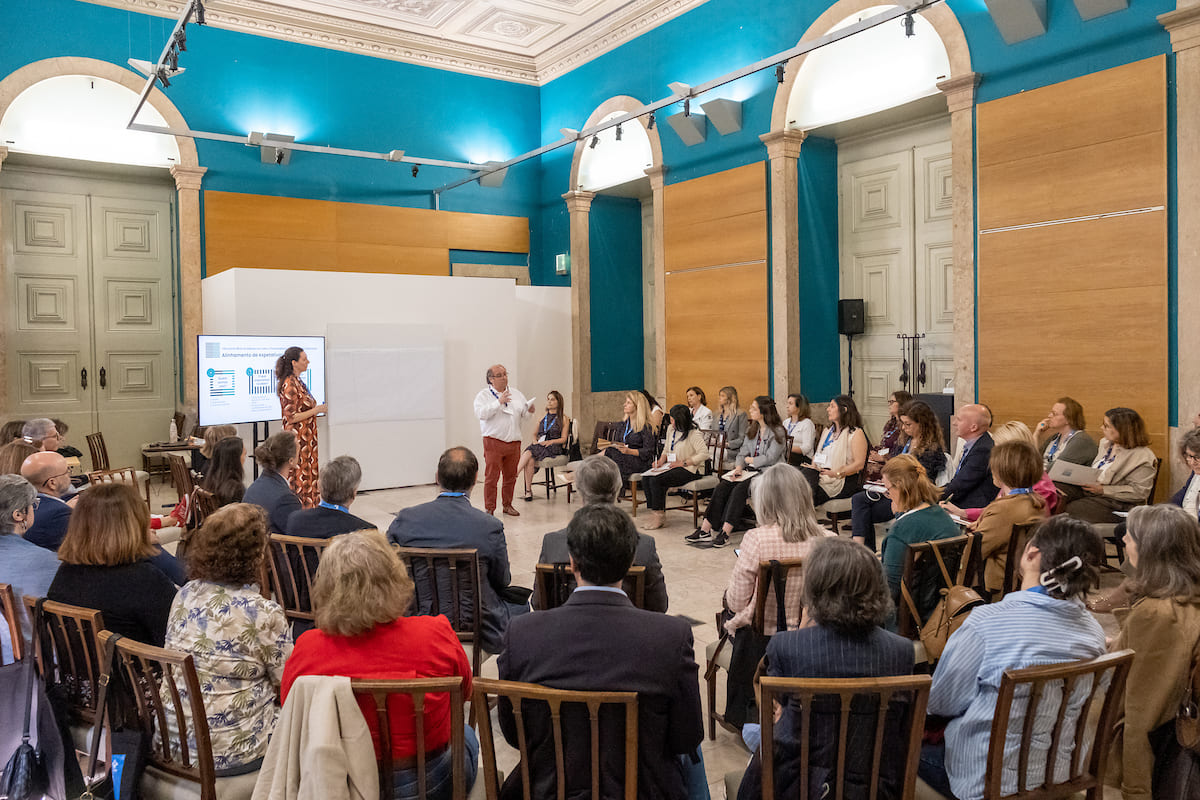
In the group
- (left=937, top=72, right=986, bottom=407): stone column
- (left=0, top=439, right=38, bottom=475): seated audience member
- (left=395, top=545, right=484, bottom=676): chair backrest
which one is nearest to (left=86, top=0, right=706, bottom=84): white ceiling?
(left=937, top=72, right=986, bottom=407): stone column

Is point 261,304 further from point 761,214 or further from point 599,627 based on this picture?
point 599,627

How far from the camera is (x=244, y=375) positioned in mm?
8141

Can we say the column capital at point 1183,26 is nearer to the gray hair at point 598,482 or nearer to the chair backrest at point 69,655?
the gray hair at point 598,482

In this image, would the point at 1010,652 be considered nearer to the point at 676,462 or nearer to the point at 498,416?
the point at 676,462

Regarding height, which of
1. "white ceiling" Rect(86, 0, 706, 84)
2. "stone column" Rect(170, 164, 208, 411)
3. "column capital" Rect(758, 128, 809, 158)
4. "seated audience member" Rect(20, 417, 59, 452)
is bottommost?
"seated audience member" Rect(20, 417, 59, 452)

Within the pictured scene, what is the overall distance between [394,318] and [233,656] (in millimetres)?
7515

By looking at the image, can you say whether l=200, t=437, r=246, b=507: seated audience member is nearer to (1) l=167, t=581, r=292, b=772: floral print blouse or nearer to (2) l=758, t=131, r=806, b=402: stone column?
(1) l=167, t=581, r=292, b=772: floral print blouse

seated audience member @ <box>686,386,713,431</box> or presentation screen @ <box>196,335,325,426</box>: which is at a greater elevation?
presentation screen @ <box>196,335,325,426</box>

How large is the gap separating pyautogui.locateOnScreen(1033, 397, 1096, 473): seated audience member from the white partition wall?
236 inches

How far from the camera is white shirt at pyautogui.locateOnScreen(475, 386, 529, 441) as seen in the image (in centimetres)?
763

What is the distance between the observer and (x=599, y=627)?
5.86 ft

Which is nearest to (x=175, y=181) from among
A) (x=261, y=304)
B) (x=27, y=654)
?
(x=261, y=304)

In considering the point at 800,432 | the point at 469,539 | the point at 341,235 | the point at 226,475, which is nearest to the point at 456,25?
the point at 341,235

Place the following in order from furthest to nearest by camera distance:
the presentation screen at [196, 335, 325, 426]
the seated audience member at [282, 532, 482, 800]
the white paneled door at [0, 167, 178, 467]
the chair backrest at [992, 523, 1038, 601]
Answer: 1. the white paneled door at [0, 167, 178, 467]
2. the presentation screen at [196, 335, 325, 426]
3. the chair backrest at [992, 523, 1038, 601]
4. the seated audience member at [282, 532, 482, 800]
